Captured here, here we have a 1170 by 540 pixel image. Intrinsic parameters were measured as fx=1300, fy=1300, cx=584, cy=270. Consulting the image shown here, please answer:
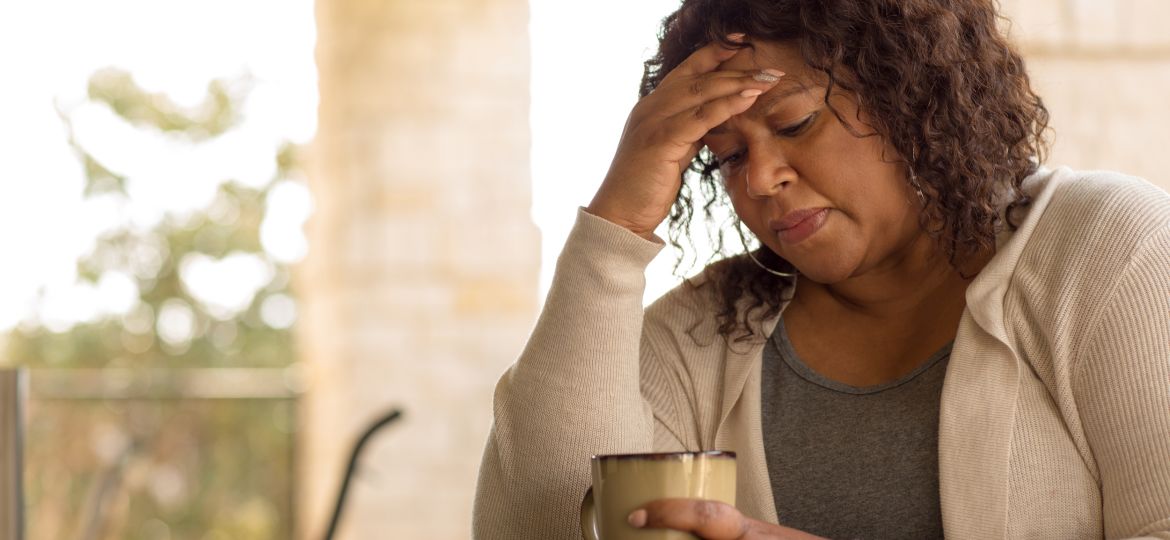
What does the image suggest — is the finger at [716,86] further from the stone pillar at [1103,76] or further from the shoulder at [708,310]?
the stone pillar at [1103,76]

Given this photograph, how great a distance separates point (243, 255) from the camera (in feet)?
23.8

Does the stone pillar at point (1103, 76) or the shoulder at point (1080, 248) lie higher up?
the stone pillar at point (1103, 76)

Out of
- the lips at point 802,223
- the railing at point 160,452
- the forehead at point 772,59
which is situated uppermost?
the forehead at point 772,59

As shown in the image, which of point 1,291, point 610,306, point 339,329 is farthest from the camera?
point 1,291

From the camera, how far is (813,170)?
1256 mm

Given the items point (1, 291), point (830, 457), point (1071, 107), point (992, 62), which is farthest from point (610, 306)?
point (1, 291)

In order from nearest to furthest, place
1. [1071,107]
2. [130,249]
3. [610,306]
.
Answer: [610,306] < [1071,107] < [130,249]

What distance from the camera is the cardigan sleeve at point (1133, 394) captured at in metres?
1.05

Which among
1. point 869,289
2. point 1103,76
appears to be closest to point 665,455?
point 869,289

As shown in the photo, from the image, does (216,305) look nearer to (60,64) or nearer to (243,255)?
(243,255)

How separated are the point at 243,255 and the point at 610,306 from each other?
632 centimetres

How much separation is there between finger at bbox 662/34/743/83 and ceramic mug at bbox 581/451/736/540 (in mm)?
478

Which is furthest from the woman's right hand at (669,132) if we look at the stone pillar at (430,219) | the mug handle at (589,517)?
the stone pillar at (430,219)

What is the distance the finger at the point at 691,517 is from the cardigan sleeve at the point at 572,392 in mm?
333
